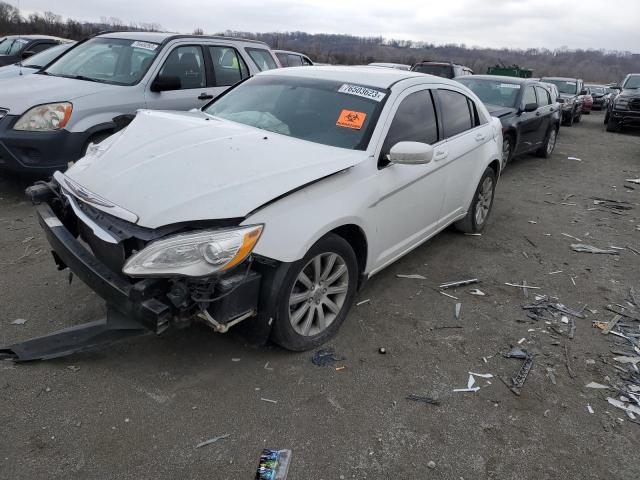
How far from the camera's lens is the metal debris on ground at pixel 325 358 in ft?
10.4

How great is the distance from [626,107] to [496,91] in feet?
29.6

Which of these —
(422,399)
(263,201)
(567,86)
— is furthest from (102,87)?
(567,86)

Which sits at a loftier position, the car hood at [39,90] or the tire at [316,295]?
the car hood at [39,90]

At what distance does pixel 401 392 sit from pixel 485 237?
3.32 meters

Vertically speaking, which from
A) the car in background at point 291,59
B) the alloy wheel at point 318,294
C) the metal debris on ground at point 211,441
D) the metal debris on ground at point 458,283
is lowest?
the metal debris on ground at point 211,441

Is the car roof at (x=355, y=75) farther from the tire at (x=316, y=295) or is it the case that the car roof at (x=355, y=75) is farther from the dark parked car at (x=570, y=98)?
the dark parked car at (x=570, y=98)

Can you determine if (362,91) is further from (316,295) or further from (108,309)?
(108,309)

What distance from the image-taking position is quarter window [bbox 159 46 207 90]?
6.34 m

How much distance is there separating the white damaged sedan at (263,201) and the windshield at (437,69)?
13.0m

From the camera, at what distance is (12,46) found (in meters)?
12.5

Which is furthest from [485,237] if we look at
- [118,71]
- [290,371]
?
[118,71]

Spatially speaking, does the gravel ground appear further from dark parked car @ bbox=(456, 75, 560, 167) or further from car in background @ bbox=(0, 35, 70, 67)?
car in background @ bbox=(0, 35, 70, 67)

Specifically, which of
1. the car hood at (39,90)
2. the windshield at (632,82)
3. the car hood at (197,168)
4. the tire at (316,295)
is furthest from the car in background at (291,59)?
the windshield at (632,82)

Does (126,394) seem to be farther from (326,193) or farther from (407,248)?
(407,248)
